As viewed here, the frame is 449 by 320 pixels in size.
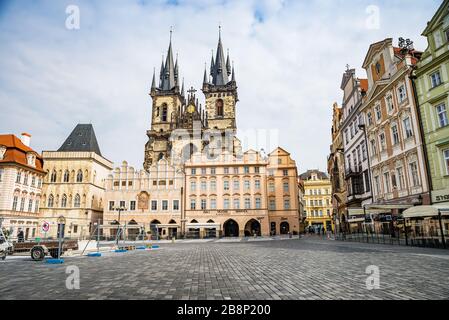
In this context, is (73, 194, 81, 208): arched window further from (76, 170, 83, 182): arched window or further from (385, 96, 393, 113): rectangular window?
(385, 96, 393, 113): rectangular window

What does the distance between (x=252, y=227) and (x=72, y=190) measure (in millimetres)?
29349

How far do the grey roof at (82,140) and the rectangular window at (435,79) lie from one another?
164 feet

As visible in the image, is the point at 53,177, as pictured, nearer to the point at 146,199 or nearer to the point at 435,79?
the point at 146,199

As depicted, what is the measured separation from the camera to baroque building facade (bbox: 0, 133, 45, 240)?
38688mm

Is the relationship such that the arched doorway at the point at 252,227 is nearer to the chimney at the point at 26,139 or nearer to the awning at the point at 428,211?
the awning at the point at 428,211

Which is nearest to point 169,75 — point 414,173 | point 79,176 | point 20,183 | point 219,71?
point 219,71

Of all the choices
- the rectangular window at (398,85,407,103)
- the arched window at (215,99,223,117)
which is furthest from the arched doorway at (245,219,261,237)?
the arched window at (215,99,223,117)

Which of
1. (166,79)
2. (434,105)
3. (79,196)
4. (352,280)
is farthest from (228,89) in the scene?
(352,280)

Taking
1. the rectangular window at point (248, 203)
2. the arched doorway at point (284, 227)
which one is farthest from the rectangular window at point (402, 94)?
the arched doorway at point (284, 227)

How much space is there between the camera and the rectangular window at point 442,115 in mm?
19578

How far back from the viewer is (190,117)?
69.4m

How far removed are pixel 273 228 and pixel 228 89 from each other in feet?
119

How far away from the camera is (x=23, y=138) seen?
157 ft

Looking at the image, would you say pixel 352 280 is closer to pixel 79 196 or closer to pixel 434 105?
pixel 434 105
